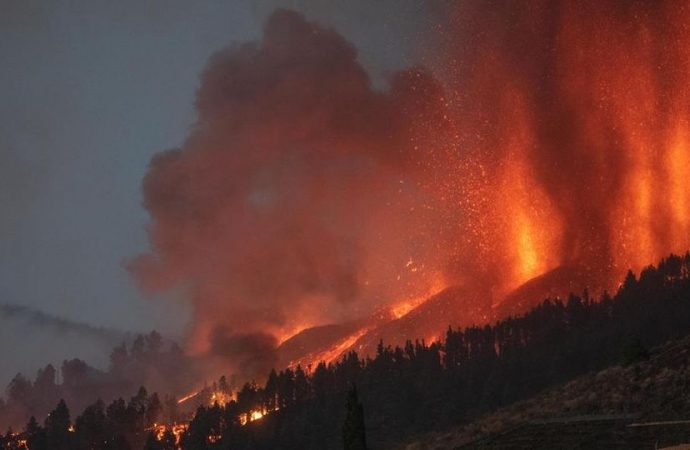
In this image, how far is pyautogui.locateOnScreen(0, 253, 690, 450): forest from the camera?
416ft

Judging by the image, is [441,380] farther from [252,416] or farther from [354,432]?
[354,432]

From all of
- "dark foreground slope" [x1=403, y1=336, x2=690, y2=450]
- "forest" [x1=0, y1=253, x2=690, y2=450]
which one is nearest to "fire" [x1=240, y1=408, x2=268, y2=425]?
"forest" [x1=0, y1=253, x2=690, y2=450]

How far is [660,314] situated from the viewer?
5221 inches

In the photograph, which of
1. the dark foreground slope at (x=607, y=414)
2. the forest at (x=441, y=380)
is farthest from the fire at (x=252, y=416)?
the dark foreground slope at (x=607, y=414)

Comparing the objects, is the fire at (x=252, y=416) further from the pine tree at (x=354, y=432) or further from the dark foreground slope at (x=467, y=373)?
the pine tree at (x=354, y=432)

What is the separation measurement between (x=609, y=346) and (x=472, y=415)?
2925 cm

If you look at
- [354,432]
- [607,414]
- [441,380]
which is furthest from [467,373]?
[607,414]

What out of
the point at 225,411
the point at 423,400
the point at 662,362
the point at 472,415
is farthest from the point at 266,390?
the point at 662,362

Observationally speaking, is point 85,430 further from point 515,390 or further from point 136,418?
point 515,390

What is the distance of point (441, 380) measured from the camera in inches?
5846

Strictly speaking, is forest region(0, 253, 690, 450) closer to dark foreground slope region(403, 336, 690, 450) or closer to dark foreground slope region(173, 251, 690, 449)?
dark foreground slope region(173, 251, 690, 449)

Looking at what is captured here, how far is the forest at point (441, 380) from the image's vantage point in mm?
126875

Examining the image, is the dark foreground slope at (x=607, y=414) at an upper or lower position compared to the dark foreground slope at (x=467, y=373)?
lower

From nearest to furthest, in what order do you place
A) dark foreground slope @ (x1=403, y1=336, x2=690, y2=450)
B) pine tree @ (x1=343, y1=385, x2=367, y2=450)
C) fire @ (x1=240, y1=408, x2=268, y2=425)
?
dark foreground slope @ (x1=403, y1=336, x2=690, y2=450)
pine tree @ (x1=343, y1=385, x2=367, y2=450)
fire @ (x1=240, y1=408, x2=268, y2=425)
